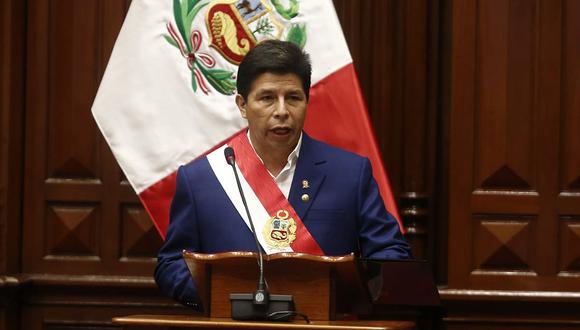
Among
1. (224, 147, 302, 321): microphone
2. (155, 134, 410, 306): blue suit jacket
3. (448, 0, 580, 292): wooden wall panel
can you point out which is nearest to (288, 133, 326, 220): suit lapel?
(155, 134, 410, 306): blue suit jacket

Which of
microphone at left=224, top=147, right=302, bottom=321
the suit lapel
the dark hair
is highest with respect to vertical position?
the dark hair

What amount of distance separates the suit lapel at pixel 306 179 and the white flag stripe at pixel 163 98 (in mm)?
611

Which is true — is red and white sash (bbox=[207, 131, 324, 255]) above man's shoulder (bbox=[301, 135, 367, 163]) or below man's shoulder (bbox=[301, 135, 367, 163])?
below

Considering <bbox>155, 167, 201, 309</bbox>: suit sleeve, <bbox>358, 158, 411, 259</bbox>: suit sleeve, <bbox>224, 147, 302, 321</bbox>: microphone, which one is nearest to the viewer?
<bbox>224, 147, 302, 321</bbox>: microphone

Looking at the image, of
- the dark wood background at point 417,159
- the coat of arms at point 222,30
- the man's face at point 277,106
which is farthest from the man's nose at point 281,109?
the dark wood background at point 417,159

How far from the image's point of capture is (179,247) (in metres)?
2.99

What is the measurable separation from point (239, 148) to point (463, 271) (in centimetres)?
116

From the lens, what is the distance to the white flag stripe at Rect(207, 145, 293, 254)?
2949 mm

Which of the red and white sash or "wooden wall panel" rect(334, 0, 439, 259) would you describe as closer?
the red and white sash

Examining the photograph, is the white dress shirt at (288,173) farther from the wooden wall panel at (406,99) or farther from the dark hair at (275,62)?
the wooden wall panel at (406,99)

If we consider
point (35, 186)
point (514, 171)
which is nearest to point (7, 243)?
point (35, 186)

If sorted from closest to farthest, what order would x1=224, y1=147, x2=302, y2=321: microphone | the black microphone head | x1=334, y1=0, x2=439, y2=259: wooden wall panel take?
x1=224, y1=147, x2=302, y2=321: microphone → the black microphone head → x1=334, y1=0, x2=439, y2=259: wooden wall panel

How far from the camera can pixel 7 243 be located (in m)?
4.02

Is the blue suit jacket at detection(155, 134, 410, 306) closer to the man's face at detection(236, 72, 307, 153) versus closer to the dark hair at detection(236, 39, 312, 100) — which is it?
the man's face at detection(236, 72, 307, 153)
